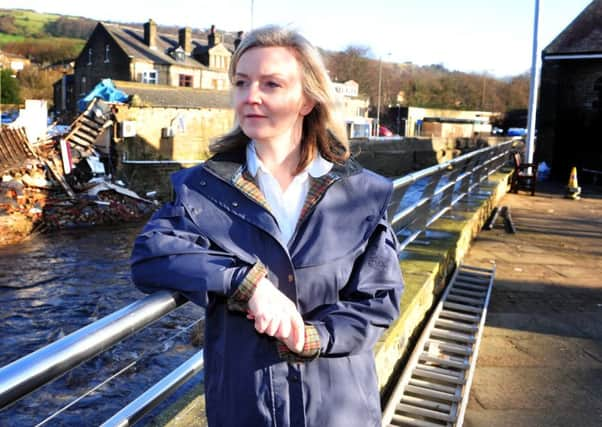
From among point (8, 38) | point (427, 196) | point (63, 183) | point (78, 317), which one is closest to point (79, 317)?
point (78, 317)

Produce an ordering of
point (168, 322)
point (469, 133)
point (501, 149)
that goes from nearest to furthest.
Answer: point (168, 322), point (501, 149), point (469, 133)

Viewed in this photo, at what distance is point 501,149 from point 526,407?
12.2 metres

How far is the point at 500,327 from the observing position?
4961 mm

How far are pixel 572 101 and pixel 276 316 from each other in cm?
2103

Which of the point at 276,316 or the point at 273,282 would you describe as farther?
the point at 273,282

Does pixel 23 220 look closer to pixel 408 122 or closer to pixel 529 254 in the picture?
pixel 529 254

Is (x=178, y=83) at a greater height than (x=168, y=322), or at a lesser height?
greater

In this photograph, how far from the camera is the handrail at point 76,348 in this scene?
116 cm

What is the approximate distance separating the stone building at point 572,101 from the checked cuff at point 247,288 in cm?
2012

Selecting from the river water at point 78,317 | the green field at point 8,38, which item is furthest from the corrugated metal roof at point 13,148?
the green field at point 8,38

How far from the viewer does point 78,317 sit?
14656 mm

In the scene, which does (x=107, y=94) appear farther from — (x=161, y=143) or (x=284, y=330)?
(x=284, y=330)

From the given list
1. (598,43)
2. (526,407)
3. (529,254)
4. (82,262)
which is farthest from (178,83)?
(526,407)

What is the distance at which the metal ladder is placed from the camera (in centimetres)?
338
